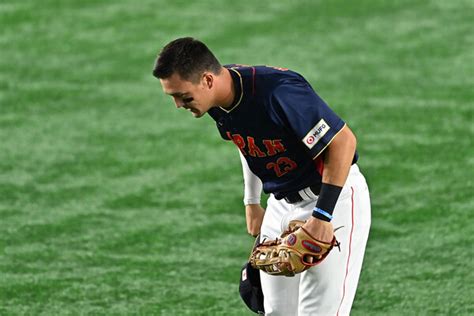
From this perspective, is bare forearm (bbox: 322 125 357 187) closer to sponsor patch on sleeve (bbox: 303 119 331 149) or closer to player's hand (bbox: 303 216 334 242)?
sponsor patch on sleeve (bbox: 303 119 331 149)

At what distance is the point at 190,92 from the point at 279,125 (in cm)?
40

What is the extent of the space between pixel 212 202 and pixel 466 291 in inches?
89.6

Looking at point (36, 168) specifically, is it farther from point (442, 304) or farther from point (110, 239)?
point (442, 304)

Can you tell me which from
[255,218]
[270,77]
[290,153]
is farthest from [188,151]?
[270,77]

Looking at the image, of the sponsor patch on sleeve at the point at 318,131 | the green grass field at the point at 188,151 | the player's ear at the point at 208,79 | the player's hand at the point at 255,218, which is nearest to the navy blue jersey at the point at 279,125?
the sponsor patch on sleeve at the point at 318,131

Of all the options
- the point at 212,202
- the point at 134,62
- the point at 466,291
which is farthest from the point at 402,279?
the point at 134,62

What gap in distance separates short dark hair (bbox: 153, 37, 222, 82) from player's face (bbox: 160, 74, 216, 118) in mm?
20

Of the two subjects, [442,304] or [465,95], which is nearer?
[442,304]

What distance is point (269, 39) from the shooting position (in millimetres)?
11758

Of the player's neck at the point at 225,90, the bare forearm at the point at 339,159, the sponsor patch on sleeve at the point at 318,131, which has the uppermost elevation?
the player's neck at the point at 225,90

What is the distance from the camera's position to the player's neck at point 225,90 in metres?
4.62

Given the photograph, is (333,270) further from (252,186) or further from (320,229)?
(252,186)

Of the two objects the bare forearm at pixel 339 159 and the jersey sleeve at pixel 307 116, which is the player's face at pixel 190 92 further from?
the bare forearm at pixel 339 159

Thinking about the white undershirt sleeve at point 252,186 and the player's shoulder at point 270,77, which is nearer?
the player's shoulder at point 270,77
